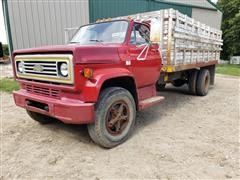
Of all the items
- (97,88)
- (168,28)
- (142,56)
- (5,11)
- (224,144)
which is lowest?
(224,144)

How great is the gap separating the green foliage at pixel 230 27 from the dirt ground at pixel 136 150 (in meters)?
20.9

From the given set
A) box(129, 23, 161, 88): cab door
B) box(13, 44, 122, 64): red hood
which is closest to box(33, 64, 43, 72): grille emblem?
box(13, 44, 122, 64): red hood

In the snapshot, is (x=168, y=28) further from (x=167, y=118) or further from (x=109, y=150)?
(x=109, y=150)

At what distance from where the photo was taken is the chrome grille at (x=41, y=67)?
9.48 ft

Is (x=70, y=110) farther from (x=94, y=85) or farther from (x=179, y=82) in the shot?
(x=179, y=82)

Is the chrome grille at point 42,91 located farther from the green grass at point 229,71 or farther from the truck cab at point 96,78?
the green grass at point 229,71

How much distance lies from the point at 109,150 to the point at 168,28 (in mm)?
2949

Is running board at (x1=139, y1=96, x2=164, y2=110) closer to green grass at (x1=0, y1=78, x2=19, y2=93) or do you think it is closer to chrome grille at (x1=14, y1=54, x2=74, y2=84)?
chrome grille at (x1=14, y1=54, x2=74, y2=84)

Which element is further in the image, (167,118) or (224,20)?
(224,20)

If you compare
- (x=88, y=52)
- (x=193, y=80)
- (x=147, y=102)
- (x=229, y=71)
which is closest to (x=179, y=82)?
(x=193, y=80)

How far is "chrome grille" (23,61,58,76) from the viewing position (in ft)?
9.48

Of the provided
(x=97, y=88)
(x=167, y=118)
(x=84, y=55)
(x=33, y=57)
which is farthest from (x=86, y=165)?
(x=167, y=118)

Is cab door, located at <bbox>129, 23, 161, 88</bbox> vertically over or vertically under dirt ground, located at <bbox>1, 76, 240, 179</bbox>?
over

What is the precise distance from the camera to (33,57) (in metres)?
3.14
